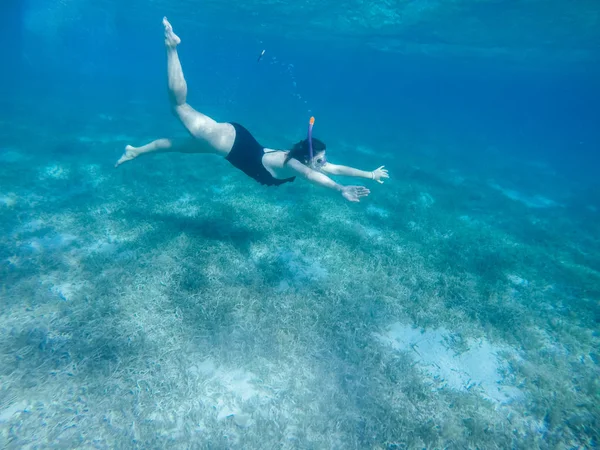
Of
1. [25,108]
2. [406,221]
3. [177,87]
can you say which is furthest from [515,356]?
[25,108]

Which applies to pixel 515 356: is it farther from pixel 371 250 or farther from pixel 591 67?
pixel 591 67

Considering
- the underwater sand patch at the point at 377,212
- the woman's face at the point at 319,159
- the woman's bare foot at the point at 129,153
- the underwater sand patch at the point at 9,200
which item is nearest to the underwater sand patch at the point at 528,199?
the underwater sand patch at the point at 377,212

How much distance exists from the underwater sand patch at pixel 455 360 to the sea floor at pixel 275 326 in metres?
0.04

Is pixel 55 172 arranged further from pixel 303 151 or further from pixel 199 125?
pixel 303 151

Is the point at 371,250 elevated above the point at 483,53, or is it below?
below

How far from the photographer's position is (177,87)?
19.6 feet

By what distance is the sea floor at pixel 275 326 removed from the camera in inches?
155

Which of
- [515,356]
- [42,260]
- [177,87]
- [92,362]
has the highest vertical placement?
[177,87]

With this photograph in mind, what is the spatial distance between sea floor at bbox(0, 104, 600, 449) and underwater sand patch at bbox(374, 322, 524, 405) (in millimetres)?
35

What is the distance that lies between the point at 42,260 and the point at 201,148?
428cm

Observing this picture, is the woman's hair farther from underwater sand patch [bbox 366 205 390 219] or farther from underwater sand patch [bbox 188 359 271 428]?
underwater sand patch [bbox 366 205 390 219]

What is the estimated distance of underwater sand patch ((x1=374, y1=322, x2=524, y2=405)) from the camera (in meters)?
4.98

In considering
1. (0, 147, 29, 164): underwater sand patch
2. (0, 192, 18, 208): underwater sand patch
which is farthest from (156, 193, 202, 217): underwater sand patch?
(0, 147, 29, 164): underwater sand patch

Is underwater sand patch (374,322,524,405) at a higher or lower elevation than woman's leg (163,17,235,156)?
lower
